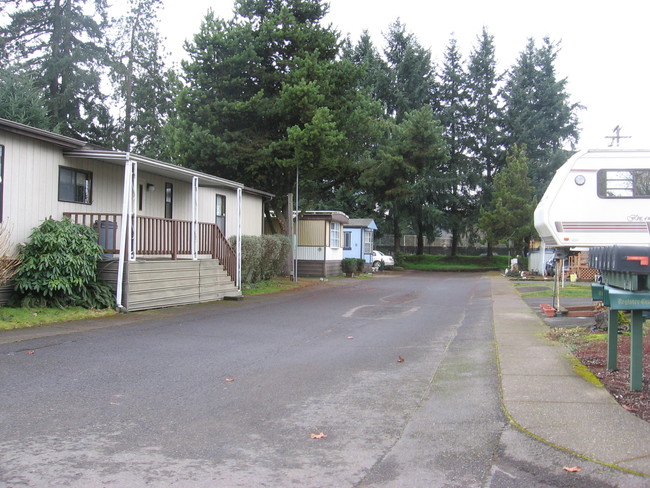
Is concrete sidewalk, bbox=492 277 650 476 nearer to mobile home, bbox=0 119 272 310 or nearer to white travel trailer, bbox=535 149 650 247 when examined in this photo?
white travel trailer, bbox=535 149 650 247

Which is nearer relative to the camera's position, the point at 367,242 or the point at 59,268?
the point at 59,268

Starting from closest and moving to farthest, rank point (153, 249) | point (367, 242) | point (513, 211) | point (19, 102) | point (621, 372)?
1. point (621, 372)
2. point (153, 249)
3. point (19, 102)
4. point (513, 211)
5. point (367, 242)

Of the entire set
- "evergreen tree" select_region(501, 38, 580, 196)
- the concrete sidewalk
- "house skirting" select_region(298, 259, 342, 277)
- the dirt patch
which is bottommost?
the concrete sidewalk

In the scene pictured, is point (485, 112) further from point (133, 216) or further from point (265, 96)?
point (133, 216)

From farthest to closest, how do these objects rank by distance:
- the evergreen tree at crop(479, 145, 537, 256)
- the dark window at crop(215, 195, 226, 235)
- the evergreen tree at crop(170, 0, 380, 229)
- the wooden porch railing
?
the evergreen tree at crop(479, 145, 537, 256) < the evergreen tree at crop(170, 0, 380, 229) < the dark window at crop(215, 195, 226, 235) < the wooden porch railing

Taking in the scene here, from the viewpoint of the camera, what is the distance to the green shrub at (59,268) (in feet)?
39.2

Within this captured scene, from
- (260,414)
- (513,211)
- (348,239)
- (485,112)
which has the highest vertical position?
(485,112)

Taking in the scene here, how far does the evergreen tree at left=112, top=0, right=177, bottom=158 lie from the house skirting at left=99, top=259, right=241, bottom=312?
2505 cm

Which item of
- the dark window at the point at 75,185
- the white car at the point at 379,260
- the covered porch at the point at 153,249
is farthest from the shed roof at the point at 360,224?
the dark window at the point at 75,185

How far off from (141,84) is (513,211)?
89.9 ft

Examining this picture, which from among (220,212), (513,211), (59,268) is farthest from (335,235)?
(59,268)

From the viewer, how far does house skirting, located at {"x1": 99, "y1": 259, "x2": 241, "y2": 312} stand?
1341cm

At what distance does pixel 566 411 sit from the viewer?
5422mm

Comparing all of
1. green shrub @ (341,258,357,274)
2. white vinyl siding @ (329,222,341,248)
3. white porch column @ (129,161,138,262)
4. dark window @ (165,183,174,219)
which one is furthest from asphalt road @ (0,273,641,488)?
green shrub @ (341,258,357,274)
